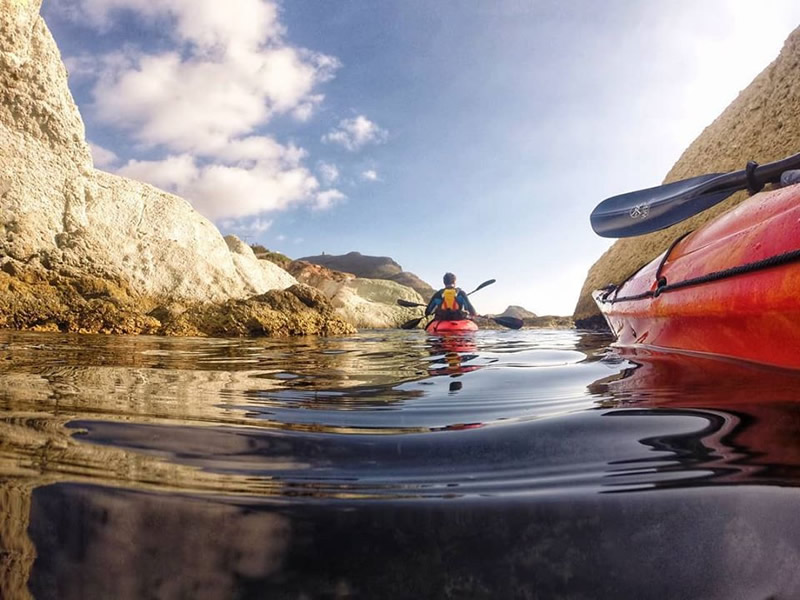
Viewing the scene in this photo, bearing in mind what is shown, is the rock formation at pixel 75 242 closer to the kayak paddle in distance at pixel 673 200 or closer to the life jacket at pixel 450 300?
the life jacket at pixel 450 300

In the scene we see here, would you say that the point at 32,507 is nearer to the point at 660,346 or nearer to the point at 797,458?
the point at 797,458

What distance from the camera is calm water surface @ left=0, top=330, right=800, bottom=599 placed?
2.22 feet

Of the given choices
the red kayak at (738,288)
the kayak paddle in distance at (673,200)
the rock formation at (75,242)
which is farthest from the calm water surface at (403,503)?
the rock formation at (75,242)

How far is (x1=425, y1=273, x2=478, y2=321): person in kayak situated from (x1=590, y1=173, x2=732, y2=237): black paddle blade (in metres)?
4.20

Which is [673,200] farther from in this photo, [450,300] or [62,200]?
[62,200]

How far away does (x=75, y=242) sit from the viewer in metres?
9.38

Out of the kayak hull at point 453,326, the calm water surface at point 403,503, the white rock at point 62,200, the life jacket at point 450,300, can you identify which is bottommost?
the calm water surface at point 403,503

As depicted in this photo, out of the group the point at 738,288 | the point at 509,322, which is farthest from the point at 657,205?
the point at 509,322

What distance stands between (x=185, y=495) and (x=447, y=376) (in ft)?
6.66

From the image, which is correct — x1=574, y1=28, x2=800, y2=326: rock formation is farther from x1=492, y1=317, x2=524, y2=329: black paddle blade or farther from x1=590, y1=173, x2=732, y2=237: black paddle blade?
x1=590, y1=173, x2=732, y2=237: black paddle blade


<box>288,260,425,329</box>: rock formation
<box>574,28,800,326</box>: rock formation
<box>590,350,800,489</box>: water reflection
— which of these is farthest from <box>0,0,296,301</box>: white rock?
<box>574,28,800,326</box>: rock formation

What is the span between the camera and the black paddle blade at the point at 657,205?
162 inches

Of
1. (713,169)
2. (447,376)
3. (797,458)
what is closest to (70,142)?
(447,376)

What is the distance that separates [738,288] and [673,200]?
2404 millimetres
